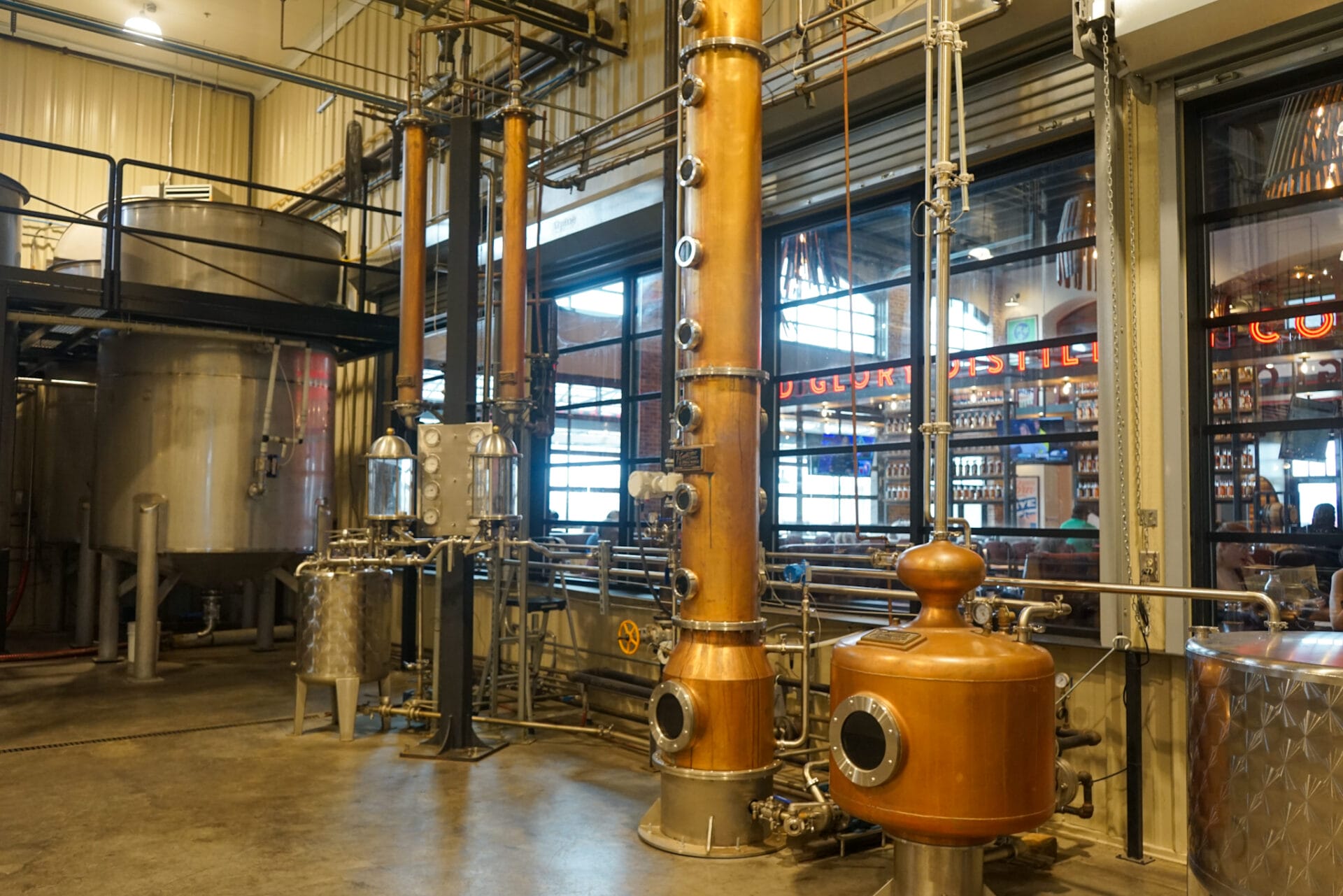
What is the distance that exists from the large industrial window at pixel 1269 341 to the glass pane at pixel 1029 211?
600 mm

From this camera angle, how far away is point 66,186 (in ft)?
42.8

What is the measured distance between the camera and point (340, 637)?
645cm

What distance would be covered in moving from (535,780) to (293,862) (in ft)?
4.88

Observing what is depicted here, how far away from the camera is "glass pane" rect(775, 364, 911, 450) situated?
590cm

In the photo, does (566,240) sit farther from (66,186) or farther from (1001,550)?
(66,186)

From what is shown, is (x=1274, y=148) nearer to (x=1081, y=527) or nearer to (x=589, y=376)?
(x=1081, y=527)

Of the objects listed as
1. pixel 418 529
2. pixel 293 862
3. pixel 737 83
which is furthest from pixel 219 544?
pixel 737 83

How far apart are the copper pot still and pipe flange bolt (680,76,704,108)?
230cm

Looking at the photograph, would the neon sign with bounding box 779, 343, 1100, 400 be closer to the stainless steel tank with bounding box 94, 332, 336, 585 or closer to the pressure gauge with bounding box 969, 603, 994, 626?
the pressure gauge with bounding box 969, 603, 994, 626

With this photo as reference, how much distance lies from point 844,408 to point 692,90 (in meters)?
2.38

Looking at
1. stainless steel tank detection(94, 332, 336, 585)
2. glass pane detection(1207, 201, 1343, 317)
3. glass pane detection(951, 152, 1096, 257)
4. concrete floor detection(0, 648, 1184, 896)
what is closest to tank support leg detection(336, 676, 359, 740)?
concrete floor detection(0, 648, 1184, 896)

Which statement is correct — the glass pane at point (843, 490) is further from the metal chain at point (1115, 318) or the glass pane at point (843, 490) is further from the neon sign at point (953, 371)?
Result: the metal chain at point (1115, 318)

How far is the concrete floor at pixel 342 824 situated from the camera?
12.7 ft

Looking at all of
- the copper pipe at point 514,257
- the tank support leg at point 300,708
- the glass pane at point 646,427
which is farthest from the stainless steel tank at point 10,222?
the glass pane at point 646,427
